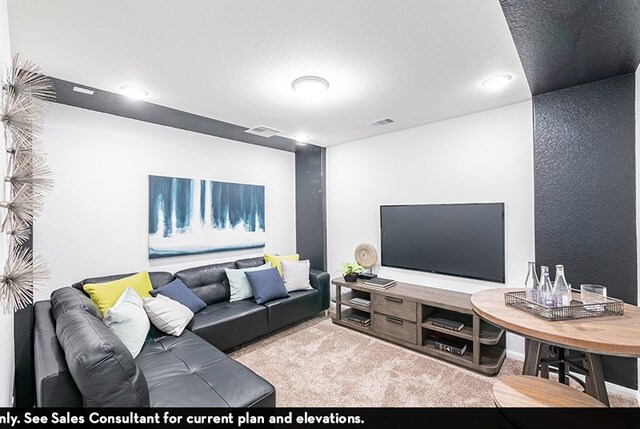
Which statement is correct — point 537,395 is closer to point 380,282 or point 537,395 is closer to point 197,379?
point 197,379

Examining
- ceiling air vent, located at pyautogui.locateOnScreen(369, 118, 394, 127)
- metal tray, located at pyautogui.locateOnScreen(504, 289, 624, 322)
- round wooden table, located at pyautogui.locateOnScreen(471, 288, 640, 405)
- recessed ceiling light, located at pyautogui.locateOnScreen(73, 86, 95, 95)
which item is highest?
ceiling air vent, located at pyautogui.locateOnScreen(369, 118, 394, 127)

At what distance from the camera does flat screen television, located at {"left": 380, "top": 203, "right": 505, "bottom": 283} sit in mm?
2912

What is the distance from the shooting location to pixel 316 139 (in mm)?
4109

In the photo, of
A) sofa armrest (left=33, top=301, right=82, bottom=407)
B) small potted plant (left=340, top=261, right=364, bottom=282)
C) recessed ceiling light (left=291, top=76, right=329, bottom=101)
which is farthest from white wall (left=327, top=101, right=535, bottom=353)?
sofa armrest (left=33, top=301, right=82, bottom=407)

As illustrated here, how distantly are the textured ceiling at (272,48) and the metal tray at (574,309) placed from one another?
1.59m

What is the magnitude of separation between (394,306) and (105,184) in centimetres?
321

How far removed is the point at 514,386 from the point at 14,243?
242cm

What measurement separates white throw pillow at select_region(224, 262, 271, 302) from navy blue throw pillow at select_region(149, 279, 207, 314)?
16.3 inches

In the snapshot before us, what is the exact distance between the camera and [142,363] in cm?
199

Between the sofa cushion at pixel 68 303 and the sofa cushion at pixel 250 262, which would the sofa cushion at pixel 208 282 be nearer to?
the sofa cushion at pixel 250 262

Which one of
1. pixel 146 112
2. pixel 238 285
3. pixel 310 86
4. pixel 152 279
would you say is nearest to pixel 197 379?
pixel 152 279

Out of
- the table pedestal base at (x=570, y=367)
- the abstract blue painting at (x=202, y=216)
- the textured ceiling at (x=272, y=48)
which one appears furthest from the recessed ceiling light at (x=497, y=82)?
the abstract blue painting at (x=202, y=216)

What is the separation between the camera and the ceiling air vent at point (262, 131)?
3480mm

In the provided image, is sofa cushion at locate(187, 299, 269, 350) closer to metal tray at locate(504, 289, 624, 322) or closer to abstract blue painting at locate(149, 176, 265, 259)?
abstract blue painting at locate(149, 176, 265, 259)
